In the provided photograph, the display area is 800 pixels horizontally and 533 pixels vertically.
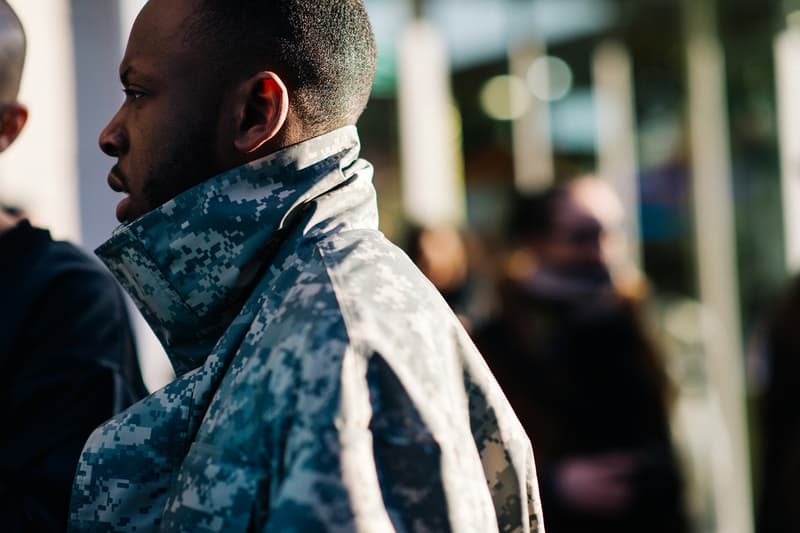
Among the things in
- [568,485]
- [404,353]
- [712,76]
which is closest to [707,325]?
[712,76]

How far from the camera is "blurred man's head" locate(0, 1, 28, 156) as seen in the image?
1832 millimetres

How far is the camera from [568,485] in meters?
2.97

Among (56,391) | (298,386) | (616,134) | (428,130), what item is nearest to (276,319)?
Answer: (298,386)

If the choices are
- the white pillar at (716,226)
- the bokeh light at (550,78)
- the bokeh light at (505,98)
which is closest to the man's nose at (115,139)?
the bokeh light at (505,98)

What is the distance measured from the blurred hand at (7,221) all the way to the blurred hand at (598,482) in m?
1.86

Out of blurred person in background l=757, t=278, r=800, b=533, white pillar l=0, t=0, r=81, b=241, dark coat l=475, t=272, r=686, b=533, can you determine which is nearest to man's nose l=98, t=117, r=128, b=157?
dark coat l=475, t=272, r=686, b=533

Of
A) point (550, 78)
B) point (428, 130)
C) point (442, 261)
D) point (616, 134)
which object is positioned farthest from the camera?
point (616, 134)

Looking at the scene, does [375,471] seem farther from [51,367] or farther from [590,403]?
[590,403]

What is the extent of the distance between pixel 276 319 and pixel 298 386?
0.35ft

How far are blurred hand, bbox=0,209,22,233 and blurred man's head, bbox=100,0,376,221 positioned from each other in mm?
562

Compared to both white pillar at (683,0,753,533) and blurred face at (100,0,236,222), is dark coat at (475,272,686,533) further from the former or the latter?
white pillar at (683,0,753,533)

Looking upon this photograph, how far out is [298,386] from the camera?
1.08m

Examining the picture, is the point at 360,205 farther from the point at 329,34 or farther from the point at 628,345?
the point at 628,345

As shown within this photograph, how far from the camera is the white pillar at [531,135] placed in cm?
605
